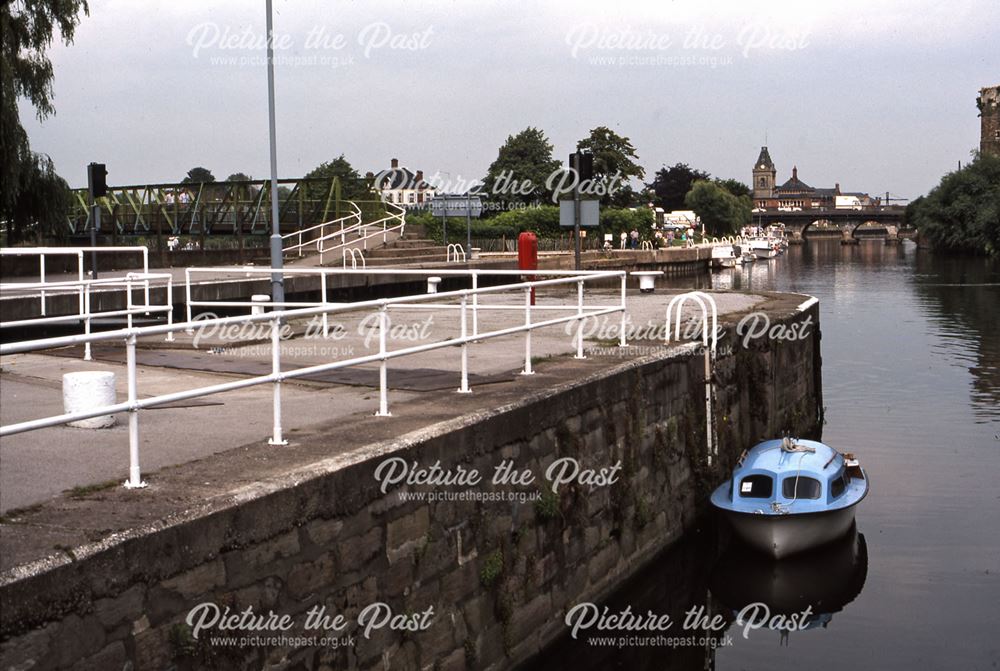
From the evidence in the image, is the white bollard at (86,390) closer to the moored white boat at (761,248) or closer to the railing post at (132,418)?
the railing post at (132,418)

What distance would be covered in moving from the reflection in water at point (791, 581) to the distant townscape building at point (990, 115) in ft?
507

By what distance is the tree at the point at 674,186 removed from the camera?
141250 mm

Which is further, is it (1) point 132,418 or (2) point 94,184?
(2) point 94,184

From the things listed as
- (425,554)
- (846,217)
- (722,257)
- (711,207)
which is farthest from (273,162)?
(846,217)

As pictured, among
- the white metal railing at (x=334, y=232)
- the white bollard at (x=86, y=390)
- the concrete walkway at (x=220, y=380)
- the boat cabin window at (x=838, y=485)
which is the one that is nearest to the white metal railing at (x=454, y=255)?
the white metal railing at (x=334, y=232)

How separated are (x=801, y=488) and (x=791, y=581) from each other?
112 cm

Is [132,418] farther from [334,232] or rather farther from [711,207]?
[711,207]

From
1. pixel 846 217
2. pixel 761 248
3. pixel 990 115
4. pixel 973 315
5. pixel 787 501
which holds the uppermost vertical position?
pixel 990 115

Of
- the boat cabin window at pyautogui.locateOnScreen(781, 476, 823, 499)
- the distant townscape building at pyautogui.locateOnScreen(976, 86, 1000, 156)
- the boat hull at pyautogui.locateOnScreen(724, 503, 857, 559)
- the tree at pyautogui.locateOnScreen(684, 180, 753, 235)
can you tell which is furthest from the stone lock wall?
the distant townscape building at pyautogui.locateOnScreen(976, 86, 1000, 156)

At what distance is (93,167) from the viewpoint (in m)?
23.8

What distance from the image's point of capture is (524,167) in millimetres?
92062

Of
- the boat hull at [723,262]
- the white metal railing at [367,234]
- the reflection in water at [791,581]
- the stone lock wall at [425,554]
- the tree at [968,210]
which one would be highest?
the tree at [968,210]

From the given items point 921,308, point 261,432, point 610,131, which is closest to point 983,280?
point 921,308

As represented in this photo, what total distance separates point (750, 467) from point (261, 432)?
7.27 metres
